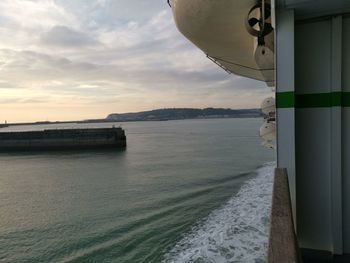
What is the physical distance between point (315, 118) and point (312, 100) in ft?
0.74

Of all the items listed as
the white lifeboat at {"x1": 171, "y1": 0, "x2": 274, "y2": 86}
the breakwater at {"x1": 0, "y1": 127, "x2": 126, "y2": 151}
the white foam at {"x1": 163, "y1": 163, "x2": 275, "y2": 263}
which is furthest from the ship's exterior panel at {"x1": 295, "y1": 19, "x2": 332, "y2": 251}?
the breakwater at {"x1": 0, "y1": 127, "x2": 126, "y2": 151}

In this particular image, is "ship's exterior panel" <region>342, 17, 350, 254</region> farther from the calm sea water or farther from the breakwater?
the breakwater

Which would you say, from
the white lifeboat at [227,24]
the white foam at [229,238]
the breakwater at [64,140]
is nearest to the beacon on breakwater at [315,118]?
the white lifeboat at [227,24]

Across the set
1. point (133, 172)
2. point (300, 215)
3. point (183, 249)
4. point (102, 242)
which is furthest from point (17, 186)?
point (300, 215)

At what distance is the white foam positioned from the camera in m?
6.55

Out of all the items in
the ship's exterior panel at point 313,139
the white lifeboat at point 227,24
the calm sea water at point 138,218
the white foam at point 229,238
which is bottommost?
the calm sea water at point 138,218

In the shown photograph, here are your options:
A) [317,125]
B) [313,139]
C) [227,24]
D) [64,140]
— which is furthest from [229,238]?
[64,140]

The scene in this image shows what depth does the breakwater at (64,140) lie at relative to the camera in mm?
41431

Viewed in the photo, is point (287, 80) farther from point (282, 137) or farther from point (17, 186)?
point (17, 186)

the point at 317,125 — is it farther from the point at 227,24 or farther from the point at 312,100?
the point at 227,24

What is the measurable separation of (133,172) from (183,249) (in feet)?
51.7

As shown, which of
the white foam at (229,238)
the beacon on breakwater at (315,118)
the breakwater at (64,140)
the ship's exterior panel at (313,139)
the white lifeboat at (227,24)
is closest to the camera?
the beacon on breakwater at (315,118)

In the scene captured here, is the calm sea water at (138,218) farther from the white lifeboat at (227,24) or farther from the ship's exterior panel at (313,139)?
the white lifeboat at (227,24)

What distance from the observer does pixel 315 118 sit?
3.92 metres
